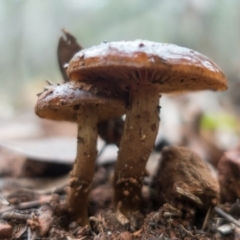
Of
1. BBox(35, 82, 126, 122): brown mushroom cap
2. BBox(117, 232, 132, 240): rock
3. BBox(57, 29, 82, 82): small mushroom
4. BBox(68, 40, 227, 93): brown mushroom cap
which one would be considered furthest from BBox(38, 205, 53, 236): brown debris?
BBox(57, 29, 82, 82): small mushroom

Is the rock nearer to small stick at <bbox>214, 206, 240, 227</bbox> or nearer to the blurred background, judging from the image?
small stick at <bbox>214, 206, 240, 227</bbox>

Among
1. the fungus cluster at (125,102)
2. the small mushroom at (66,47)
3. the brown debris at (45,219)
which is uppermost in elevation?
the small mushroom at (66,47)

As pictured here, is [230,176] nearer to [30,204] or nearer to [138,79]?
[138,79]

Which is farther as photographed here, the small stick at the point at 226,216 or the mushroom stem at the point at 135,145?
the mushroom stem at the point at 135,145

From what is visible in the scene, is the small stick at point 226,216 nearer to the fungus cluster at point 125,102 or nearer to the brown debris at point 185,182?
the brown debris at point 185,182

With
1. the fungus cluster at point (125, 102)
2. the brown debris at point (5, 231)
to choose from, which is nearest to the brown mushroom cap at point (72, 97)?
the fungus cluster at point (125, 102)

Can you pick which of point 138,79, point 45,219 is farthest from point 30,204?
point 138,79
